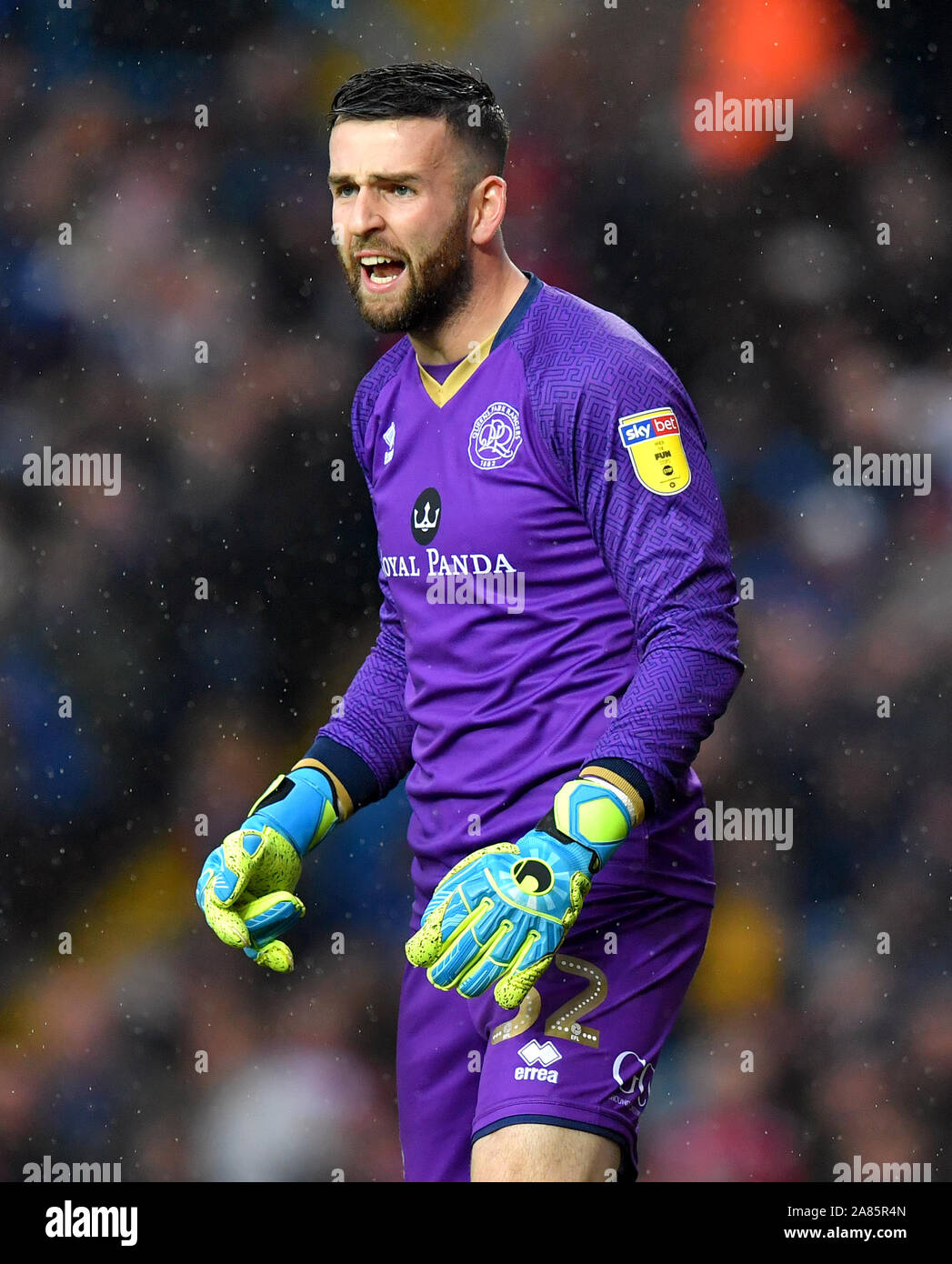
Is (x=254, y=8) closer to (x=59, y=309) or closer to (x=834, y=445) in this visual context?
(x=59, y=309)

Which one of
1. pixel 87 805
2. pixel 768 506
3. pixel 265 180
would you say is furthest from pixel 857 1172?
pixel 265 180

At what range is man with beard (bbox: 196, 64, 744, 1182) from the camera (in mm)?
1561

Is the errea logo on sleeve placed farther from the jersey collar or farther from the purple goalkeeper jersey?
the jersey collar

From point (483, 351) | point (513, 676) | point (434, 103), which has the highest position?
point (434, 103)

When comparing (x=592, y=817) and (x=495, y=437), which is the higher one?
(x=495, y=437)

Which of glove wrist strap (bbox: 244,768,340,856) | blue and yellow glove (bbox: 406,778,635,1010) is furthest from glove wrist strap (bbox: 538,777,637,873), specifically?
glove wrist strap (bbox: 244,768,340,856)

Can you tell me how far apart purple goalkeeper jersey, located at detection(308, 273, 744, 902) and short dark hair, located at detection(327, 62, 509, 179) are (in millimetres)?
143

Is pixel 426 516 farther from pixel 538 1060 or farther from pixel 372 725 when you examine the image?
pixel 538 1060

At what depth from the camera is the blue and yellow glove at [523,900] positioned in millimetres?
1508

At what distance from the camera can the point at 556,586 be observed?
1.70 metres

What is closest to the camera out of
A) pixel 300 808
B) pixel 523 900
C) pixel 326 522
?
pixel 523 900

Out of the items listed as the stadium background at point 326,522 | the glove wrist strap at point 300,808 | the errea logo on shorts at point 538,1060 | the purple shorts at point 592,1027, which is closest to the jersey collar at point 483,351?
the glove wrist strap at point 300,808

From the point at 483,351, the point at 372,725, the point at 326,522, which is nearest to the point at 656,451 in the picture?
the point at 483,351

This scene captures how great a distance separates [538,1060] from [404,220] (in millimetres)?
812
